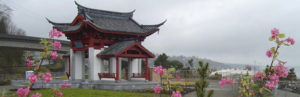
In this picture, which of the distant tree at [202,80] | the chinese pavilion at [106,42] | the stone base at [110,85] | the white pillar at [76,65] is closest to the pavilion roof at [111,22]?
the chinese pavilion at [106,42]

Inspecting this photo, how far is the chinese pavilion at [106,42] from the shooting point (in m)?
17.0

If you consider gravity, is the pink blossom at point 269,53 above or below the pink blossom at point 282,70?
above

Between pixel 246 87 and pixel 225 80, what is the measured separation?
0.55m

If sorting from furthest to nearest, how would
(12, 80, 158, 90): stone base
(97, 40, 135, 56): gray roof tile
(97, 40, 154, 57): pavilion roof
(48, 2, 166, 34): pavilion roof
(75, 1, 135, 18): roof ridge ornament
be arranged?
(75, 1, 135, 18): roof ridge ornament
(48, 2, 166, 34): pavilion roof
(97, 40, 135, 56): gray roof tile
(97, 40, 154, 57): pavilion roof
(12, 80, 158, 90): stone base

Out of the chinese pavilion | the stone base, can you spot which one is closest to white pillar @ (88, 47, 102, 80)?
the chinese pavilion

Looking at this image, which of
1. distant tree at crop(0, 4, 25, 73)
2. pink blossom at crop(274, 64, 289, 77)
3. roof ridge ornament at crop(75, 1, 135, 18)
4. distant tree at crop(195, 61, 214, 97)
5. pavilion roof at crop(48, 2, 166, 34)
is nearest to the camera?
distant tree at crop(195, 61, 214, 97)

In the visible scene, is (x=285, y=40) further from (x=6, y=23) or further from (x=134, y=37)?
(x=6, y=23)

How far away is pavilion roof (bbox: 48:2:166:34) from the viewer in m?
18.0

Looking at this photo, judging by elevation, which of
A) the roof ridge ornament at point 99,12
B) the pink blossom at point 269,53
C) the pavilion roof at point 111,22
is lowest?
the pink blossom at point 269,53

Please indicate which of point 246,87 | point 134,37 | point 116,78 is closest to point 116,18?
point 134,37

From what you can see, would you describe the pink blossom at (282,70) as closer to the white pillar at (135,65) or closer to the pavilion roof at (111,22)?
the pavilion roof at (111,22)

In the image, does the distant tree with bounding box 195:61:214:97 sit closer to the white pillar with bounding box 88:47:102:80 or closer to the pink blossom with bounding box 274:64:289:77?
the pink blossom with bounding box 274:64:289:77

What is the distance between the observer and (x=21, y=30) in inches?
1982

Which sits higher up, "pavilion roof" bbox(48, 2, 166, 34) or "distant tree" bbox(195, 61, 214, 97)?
"pavilion roof" bbox(48, 2, 166, 34)
